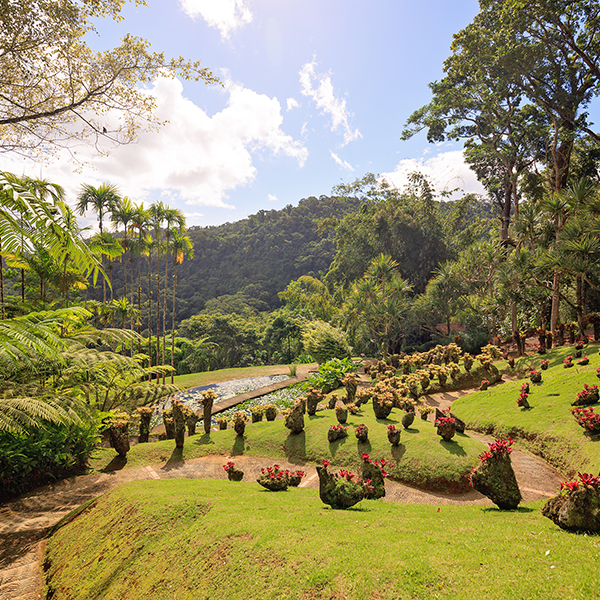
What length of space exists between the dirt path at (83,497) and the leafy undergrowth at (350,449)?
335 millimetres

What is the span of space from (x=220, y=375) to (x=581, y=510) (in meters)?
21.3

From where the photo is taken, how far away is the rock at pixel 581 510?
127 inches

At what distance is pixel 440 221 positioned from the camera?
31.7m

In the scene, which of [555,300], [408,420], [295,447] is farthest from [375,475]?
[555,300]

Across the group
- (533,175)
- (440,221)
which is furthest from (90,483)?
(440,221)

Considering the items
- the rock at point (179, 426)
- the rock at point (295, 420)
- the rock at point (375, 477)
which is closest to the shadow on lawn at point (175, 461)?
the rock at point (179, 426)

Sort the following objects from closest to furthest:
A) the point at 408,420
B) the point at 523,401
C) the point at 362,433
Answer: the point at 362,433 → the point at 408,420 → the point at 523,401

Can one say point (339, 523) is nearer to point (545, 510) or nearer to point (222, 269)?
point (545, 510)

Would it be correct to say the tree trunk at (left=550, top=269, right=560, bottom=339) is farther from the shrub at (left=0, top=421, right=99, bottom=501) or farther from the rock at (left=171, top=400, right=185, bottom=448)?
the shrub at (left=0, top=421, right=99, bottom=501)

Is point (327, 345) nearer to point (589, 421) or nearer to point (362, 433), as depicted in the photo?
point (362, 433)

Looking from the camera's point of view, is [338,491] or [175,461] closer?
[338,491]

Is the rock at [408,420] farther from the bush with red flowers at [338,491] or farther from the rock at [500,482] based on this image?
the bush with red flowers at [338,491]

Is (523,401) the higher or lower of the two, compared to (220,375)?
higher

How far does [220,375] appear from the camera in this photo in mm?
22484
